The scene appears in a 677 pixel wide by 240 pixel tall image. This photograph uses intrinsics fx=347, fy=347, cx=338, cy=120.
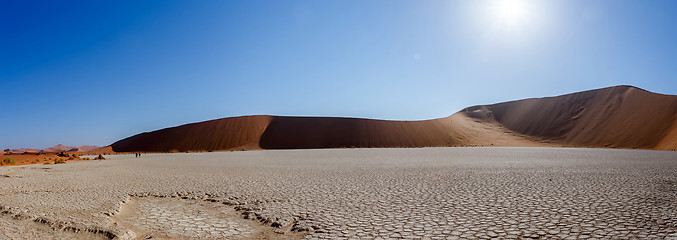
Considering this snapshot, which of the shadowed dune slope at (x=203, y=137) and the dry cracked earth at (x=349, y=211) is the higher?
the shadowed dune slope at (x=203, y=137)

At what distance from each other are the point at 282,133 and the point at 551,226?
5414 cm

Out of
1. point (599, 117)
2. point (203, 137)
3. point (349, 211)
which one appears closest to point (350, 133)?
point (203, 137)

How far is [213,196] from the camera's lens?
24.0ft

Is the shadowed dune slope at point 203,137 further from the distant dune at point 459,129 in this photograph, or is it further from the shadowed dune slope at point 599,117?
the shadowed dune slope at point 599,117

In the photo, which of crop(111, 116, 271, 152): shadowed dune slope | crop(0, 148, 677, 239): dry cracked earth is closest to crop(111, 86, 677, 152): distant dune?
crop(111, 116, 271, 152): shadowed dune slope

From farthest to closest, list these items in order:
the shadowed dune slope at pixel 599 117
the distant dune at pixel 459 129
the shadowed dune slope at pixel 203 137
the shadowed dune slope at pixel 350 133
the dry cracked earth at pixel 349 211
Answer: the shadowed dune slope at pixel 350 133
the shadowed dune slope at pixel 203 137
the distant dune at pixel 459 129
the shadowed dune slope at pixel 599 117
the dry cracked earth at pixel 349 211

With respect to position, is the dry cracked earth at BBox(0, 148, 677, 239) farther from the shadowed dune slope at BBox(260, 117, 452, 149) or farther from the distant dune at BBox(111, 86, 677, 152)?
the shadowed dune slope at BBox(260, 117, 452, 149)

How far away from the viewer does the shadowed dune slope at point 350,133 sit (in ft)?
176

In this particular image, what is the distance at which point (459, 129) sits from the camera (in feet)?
192

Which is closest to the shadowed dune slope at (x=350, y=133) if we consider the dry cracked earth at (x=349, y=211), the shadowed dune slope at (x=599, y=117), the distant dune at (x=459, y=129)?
the distant dune at (x=459, y=129)

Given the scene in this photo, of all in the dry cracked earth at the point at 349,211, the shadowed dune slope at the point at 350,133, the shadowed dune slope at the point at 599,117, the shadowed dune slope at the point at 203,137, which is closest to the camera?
the dry cracked earth at the point at 349,211

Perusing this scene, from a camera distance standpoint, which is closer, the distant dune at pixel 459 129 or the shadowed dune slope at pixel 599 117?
the shadowed dune slope at pixel 599 117

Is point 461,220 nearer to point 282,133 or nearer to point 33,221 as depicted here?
point 33,221

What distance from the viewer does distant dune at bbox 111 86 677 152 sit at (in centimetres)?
4578
